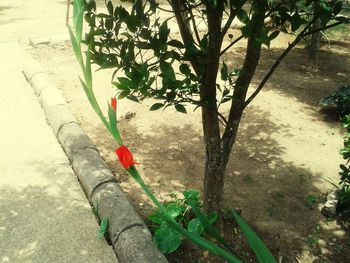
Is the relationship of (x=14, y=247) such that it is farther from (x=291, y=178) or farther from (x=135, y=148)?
(x=291, y=178)

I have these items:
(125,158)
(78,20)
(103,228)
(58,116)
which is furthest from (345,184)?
(58,116)

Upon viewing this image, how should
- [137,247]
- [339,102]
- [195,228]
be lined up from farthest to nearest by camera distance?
[339,102] < [195,228] < [137,247]

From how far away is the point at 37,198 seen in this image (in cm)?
374

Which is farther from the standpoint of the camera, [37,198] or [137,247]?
[37,198]

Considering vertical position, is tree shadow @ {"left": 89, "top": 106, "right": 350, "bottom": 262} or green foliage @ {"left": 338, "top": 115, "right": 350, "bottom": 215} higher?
green foliage @ {"left": 338, "top": 115, "right": 350, "bottom": 215}

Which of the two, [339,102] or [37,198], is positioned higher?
[339,102]

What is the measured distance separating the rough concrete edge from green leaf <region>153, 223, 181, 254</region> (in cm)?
6

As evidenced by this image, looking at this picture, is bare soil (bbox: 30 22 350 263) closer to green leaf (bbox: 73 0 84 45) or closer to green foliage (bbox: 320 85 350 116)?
green foliage (bbox: 320 85 350 116)

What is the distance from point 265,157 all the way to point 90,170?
2.16 meters

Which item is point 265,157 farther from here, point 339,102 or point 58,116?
point 58,116

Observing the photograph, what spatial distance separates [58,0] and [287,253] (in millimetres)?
13026

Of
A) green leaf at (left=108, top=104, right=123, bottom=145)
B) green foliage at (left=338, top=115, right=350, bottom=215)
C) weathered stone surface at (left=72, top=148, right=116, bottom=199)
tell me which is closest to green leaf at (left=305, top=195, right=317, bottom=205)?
green foliage at (left=338, top=115, right=350, bottom=215)

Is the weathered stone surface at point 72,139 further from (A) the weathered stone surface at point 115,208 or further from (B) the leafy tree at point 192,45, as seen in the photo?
(B) the leafy tree at point 192,45

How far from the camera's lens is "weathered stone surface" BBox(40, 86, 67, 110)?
5398mm
